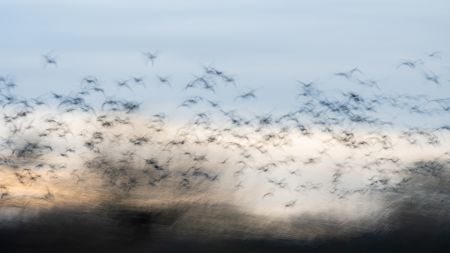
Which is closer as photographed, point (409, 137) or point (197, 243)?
point (197, 243)

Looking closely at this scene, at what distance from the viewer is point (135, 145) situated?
28.8 ft

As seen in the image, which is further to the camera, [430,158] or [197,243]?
[430,158]

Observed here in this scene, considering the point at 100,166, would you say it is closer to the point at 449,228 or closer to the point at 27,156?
the point at 27,156

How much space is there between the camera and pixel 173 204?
8484 mm

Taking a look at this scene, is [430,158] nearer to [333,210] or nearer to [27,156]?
[333,210]

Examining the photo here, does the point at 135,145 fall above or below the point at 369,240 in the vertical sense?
above

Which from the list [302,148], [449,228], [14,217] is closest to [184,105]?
[302,148]

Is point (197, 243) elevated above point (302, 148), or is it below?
below

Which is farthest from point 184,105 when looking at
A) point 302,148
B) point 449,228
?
point 449,228

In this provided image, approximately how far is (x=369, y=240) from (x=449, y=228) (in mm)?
767

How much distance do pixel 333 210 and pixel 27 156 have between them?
9.42 feet

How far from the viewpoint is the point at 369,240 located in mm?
8336

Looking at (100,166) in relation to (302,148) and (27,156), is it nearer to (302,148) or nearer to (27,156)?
(27,156)

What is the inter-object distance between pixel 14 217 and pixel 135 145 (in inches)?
50.6
